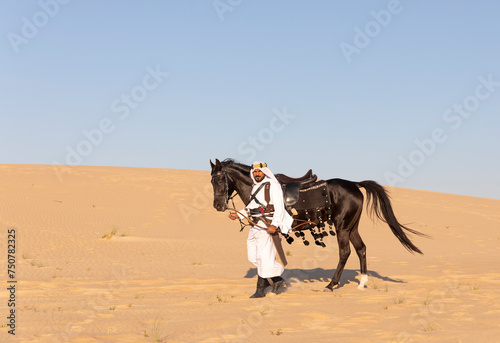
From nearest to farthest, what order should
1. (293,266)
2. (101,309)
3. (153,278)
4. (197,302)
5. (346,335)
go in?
(346,335) → (101,309) → (197,302) → (153,278) → (293,266)

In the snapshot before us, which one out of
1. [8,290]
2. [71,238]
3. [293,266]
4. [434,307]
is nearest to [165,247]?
[71,238]

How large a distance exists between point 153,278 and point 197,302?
4037 mm

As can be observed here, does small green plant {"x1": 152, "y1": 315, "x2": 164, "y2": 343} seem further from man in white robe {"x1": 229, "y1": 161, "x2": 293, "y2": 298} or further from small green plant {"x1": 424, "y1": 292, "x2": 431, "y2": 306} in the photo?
small green plant {"x1": 424, "y1": 292, "x2": 431, "y2": 306}

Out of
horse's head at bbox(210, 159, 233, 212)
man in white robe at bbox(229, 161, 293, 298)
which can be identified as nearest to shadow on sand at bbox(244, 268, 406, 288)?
man in white robe at bbox(229, 161, 293, 298)

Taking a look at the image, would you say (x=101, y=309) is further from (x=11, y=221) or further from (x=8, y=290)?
(x=11, y=221)

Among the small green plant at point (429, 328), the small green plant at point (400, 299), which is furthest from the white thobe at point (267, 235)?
the small green plant at point (429, 328)

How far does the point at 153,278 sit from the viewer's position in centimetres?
1280

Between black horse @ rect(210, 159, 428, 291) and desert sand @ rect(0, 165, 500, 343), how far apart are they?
79cm

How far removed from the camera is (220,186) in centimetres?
970

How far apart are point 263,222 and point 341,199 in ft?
6.38

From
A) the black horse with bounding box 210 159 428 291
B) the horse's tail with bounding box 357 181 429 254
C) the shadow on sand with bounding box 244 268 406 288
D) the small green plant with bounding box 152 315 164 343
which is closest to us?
the small green plant with bounding box 152 315 164 343

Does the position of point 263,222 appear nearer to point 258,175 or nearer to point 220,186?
point 258,175

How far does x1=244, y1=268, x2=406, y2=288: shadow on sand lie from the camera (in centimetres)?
1223

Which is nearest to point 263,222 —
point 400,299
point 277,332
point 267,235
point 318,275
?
point 267,235
